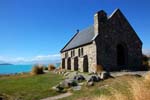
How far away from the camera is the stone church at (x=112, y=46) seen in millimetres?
29453

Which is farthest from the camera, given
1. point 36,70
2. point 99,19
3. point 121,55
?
point 36,70

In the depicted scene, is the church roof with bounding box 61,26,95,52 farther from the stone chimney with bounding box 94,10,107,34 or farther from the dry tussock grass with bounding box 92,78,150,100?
the dry tussock grass with bounding box 92,78,150,100

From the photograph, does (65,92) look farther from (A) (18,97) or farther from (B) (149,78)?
(B) (149,78)

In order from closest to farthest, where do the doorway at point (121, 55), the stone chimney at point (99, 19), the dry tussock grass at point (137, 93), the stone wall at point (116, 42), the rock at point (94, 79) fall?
the dry tussock grass at point (137, 93) → the rock at point (94, 79) → the stone chimney at point (99, 19) → the stone wall at point (116, 42) → the doorway at point (121, 55)

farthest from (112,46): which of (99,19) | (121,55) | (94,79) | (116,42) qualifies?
(94,79)

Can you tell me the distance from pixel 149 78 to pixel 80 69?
24410mm

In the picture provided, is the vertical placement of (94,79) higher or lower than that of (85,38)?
lower

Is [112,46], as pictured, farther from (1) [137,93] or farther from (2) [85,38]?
Result: (1) [137,93]

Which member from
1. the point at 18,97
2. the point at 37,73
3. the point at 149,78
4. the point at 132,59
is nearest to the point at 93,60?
the point at 132,59

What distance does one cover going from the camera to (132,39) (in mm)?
32031

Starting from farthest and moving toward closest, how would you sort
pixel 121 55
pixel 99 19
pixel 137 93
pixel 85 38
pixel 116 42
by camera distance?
1. pixel 85 38
2. pixel 121 55
3. pixel 116 42
4. pixel 99 19
5. pixel 137 93

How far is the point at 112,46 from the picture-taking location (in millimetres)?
30406

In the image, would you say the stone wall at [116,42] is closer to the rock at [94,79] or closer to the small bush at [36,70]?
the small bush at [36,70]

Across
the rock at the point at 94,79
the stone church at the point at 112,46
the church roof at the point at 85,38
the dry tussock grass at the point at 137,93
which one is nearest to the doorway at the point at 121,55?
the stone church at the point at 112,46
